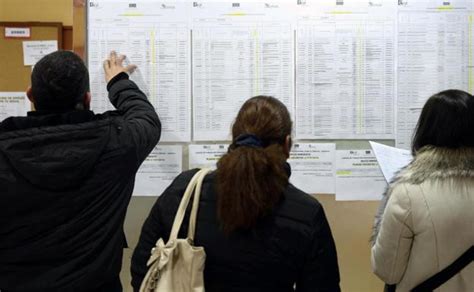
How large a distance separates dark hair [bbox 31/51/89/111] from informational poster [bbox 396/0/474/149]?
1.32 meters

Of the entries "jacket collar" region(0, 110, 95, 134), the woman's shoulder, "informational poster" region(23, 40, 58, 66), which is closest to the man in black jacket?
"jacket collar" region(0, 110, 95, 134)

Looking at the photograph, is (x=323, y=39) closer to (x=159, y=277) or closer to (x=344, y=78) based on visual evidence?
(x=344, y=78)

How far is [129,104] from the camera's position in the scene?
1.56 metres

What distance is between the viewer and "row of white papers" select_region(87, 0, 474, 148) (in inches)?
77.0

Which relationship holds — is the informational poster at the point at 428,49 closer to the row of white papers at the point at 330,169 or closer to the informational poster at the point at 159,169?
the row of white papers at the point at 330,169

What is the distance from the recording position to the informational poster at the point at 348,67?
1958 millimetres

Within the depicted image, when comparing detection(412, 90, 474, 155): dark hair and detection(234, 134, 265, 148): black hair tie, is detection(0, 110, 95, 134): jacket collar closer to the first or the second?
detection(234, 134, 265, 148): black hair tie

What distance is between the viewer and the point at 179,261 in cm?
115

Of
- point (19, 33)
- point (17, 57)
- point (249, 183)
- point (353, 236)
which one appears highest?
point (19, 33)

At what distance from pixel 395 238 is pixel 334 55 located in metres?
0.94

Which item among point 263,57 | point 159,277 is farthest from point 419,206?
point 263,57

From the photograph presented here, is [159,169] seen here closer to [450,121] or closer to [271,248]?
[271,248]

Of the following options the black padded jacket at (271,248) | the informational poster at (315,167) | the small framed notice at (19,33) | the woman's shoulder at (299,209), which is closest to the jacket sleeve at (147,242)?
the black padded jacket at (271,248)

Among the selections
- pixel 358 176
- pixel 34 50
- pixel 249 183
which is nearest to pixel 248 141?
pixel 249 183
